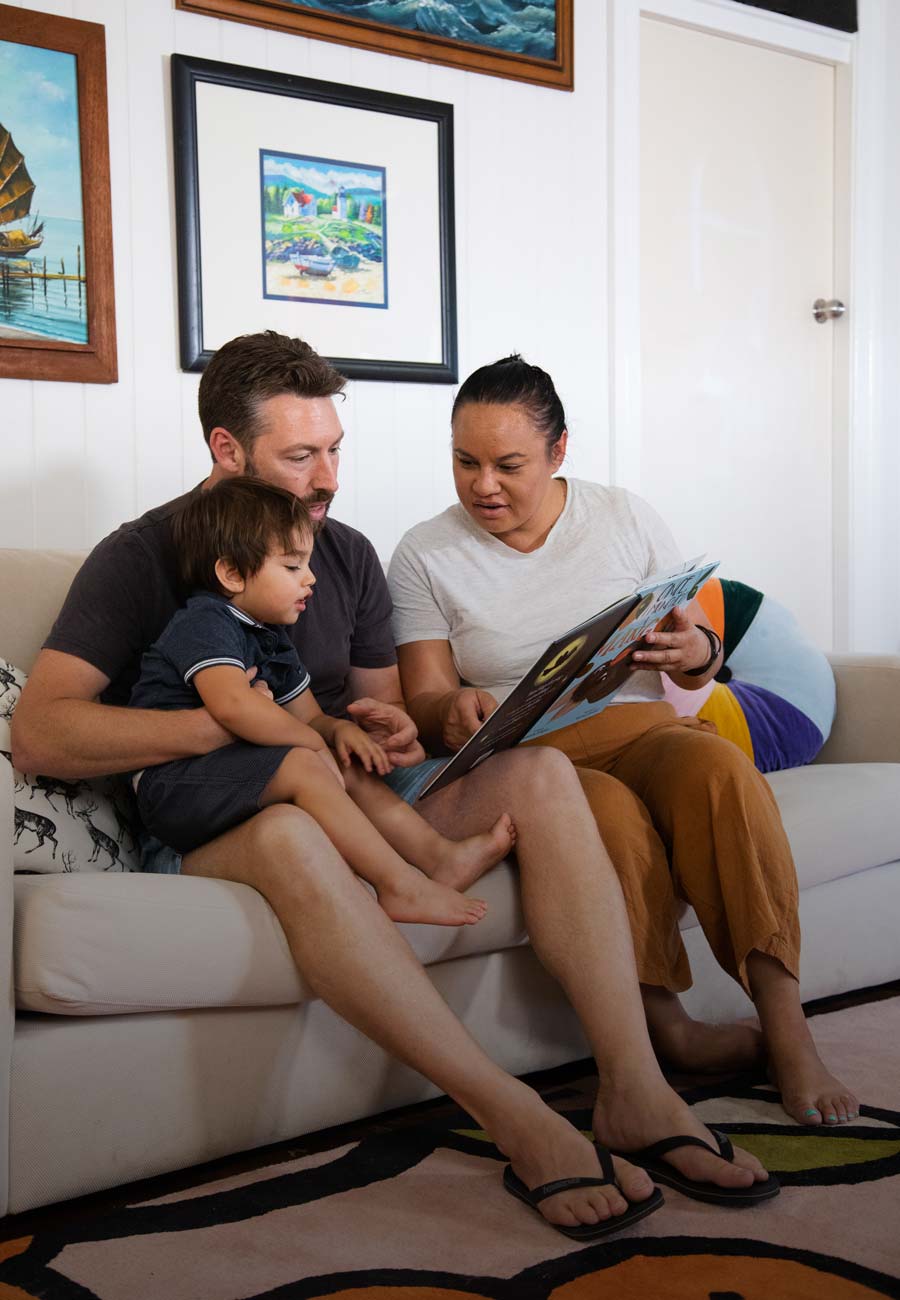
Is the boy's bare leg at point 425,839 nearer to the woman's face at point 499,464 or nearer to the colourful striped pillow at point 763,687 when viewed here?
the woman's face at point 499,464

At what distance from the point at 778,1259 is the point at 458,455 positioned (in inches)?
50.7

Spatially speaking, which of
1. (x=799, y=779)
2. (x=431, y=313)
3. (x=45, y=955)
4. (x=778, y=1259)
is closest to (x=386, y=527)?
(x=431, y=313)

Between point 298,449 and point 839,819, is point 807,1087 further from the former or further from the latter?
point 298,449

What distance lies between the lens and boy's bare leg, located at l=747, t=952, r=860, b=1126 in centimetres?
171

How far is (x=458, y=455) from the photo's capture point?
85.7 inches

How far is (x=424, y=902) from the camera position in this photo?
66.1 inches

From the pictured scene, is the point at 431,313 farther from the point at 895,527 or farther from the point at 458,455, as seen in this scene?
the point at 895,527

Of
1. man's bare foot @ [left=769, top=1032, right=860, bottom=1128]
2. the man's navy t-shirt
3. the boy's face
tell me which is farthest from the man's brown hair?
man's bare foot @ [left=769, top=1032, right=860, bottom=1128]

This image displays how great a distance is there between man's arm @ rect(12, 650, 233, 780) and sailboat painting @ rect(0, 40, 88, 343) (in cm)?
106

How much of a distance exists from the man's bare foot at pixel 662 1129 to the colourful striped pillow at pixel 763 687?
40.0 inches

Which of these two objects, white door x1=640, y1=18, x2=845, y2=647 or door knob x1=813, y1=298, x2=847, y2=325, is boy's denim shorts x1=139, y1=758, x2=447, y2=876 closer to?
white door x1=640, y1=18, x2=845, y2=647

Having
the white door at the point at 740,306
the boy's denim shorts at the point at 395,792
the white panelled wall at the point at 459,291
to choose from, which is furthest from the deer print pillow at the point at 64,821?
the white door at the point at 740,306

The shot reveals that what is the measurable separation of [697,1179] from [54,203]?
2.05 m

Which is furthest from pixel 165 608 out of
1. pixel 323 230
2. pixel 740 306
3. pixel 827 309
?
pixel 827 309
